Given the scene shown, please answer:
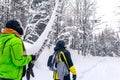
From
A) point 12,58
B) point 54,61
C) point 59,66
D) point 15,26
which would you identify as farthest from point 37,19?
point 12,58

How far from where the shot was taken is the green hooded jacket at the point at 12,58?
18.2 feet

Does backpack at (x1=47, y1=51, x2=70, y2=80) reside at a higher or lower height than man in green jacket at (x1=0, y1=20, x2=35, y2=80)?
lower

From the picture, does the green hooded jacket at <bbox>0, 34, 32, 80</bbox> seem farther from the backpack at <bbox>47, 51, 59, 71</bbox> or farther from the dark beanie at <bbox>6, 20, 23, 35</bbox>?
the backpack at <bbox>47, 51, 59, 71</bbox>

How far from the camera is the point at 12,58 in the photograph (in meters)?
5.59

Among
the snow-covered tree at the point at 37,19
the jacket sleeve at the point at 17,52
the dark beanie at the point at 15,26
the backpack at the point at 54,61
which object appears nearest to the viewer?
the jacket sleeve at the point at 17,52

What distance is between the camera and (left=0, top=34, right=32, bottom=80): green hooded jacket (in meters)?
5.56

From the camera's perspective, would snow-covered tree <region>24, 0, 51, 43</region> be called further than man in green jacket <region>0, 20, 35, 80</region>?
Yes

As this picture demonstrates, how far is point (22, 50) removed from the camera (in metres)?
5.61

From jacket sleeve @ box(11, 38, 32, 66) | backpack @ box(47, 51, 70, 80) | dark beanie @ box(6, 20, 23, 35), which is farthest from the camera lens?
backpack @ box(47, 51, 70, 80)

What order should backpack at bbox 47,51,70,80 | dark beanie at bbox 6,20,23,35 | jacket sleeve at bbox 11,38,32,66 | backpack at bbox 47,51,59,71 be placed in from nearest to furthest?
jacket sleeve at bbox 11,38,32,66 → dark beanie at bbox 6,20,23,35 → backpack at bbox 47,51,70,80 → backpack at bbox 47,51,59,71

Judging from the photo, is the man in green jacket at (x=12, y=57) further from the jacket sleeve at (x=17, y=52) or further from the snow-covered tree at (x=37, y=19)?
the snow-covered tree at (x=37, y=19)

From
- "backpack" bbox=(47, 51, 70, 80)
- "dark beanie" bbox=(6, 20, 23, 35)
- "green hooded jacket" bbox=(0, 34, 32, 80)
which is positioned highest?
"dark beanie" bbox=(6, 20, 23, 35)

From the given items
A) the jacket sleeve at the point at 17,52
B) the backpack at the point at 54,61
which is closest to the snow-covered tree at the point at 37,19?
the backpack at the point at 54,61

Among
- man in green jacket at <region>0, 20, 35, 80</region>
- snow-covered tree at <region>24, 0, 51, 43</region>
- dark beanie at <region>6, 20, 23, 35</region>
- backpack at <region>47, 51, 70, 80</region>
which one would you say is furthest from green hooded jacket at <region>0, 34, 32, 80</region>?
snow-covered tree at <region>24, 0, 51, 43</region>
